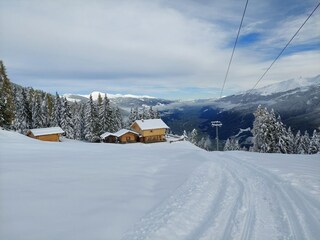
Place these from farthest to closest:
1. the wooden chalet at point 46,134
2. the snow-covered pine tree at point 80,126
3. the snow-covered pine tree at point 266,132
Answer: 1. the snow-covered pine tree at point 80,126
2. the wooden chalet at point 46,134
3. the snow-covered pine tree at point 266,132

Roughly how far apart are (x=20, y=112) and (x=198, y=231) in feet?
243

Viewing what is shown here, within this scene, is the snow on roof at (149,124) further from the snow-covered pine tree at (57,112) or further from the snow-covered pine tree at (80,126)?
the snow-covered pine tree at (57,112)

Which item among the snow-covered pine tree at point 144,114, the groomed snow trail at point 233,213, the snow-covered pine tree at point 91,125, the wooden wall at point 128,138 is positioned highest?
the snow-covered pine tree at point 144,114

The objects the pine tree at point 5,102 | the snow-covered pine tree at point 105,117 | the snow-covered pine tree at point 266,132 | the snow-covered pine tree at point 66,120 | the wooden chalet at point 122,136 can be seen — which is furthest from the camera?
the snow-covered pine tree at point 66,120

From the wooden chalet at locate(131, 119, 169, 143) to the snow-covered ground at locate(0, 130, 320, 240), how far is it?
50.7 m

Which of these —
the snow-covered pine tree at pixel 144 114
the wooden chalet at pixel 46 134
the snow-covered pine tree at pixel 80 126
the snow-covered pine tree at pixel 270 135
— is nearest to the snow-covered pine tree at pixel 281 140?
the snow-covered pine tree at pixel 270 135

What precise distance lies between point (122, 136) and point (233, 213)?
189ft

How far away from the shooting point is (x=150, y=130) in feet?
220

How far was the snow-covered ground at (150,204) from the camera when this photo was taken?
7602 millimetres

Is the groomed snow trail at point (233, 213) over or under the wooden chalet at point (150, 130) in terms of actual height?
under

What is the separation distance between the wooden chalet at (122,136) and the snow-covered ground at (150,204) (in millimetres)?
49750

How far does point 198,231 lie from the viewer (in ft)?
25.5

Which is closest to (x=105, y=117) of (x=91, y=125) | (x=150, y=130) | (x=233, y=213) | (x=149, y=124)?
(x=91, y=125)

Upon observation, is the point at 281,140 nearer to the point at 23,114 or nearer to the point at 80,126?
the point at 80,126
